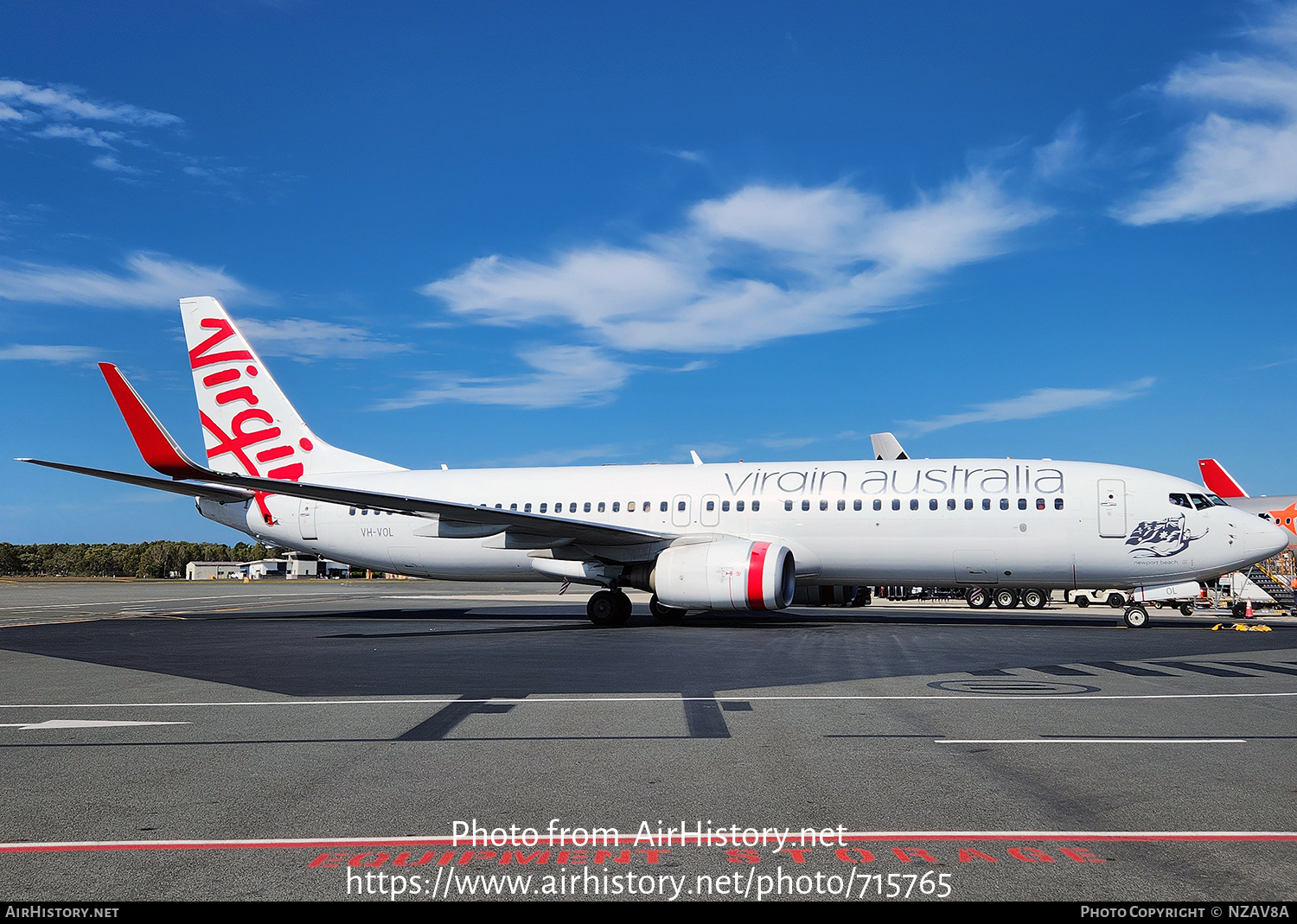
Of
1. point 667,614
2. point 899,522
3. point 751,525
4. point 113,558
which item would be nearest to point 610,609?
point 667,614

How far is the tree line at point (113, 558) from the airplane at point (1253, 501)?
15079 cm

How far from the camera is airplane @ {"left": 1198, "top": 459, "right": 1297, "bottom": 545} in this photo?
107 ft

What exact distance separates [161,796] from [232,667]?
7879mm

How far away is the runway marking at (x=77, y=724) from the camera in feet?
26.3

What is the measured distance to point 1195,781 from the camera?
230 inches

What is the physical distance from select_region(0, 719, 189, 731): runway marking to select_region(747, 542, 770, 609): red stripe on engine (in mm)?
13047

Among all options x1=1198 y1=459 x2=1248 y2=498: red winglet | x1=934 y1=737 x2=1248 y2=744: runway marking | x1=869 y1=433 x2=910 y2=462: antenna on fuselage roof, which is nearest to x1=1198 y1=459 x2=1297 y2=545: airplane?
x1=1198 y1=459 x2=1248 y2=498: red winglet

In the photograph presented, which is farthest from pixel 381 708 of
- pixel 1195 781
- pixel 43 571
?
pixel 43 571

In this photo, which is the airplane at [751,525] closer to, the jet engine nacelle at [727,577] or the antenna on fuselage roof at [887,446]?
the jet engine nacelle at [727,577]

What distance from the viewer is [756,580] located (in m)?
19.7

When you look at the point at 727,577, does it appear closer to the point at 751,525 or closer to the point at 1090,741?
the point at 751,525

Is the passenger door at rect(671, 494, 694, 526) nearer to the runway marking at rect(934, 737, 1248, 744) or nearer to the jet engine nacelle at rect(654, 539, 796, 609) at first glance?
the jet engine nacelle at rect(654, 539, 796, 609)

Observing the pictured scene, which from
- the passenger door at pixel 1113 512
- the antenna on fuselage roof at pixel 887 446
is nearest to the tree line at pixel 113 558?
the antenna on fuselage roof at pixel 887 446
